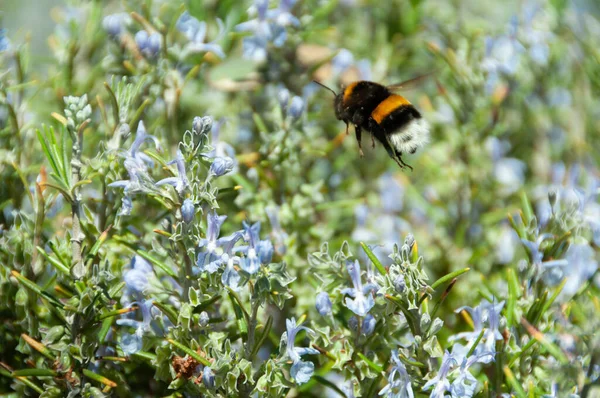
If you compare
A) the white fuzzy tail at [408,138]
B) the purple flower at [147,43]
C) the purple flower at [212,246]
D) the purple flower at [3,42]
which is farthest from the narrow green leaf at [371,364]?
the purple flower at [3,42]

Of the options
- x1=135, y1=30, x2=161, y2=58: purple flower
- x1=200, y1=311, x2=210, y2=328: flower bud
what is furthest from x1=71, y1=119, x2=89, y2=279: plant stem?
x1=135, y1=30, x2=161, y2=58: purple flower

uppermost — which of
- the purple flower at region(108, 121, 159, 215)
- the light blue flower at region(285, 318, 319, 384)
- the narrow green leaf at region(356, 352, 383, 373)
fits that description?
the purple flower at region(108, 121, 159, 215)

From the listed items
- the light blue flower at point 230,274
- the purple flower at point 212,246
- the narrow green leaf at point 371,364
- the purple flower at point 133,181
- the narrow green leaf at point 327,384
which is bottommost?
the narrow green leaf at point 327,384

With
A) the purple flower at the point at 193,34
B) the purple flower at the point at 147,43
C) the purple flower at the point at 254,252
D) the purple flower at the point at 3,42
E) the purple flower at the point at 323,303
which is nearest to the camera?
the purple flower at the point at 254,252

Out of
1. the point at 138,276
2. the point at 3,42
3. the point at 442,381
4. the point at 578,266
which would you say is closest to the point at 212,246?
the point at 138,276

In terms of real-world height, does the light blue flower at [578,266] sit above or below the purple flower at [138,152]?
below

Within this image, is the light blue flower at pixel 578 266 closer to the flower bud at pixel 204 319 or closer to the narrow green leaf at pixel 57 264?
the flower bud at pixel 204 319

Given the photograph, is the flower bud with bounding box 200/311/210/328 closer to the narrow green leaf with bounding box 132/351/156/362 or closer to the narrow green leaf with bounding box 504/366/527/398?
the narrow green leaf with bounding box 132/351/156/362
